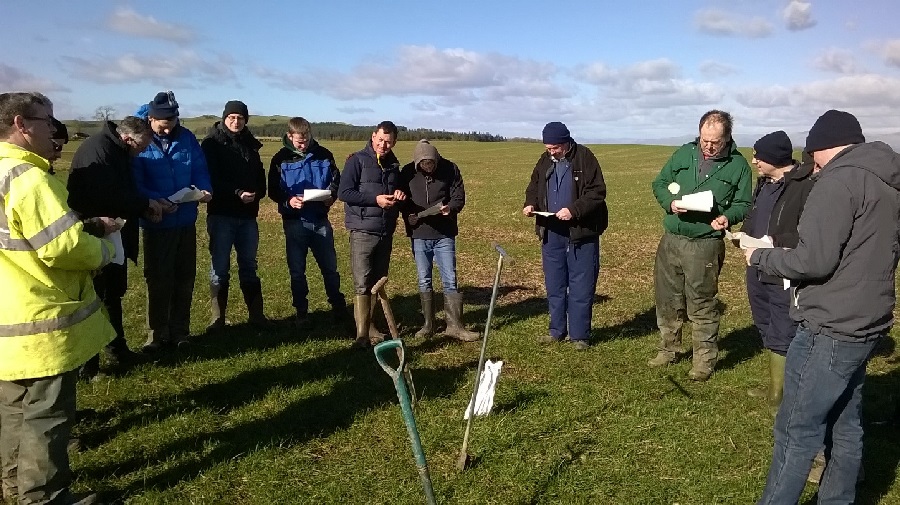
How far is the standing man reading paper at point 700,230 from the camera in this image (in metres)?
6.00

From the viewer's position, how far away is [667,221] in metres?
6.41

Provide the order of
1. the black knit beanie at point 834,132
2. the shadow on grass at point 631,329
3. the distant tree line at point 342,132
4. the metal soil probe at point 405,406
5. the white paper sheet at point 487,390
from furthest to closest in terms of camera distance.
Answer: the distant tree line at point 342,132 → the shadow on grass at point 631,329 → the white paper sheet at point 487,390 → the black knit beanie at point 834,132 → the metal soil probe at point 405,406

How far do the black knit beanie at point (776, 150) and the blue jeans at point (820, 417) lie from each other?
2073 mm

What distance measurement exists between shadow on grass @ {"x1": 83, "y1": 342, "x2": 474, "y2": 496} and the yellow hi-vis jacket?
119 centimetres

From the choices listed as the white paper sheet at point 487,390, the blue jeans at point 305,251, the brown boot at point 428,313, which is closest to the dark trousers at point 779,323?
the white paper sheet at point 487,390

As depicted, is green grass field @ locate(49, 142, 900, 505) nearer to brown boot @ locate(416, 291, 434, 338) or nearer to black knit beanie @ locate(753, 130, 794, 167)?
brown boot @ locate(416, 291, 434, 338)

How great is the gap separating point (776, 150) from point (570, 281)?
2.70m

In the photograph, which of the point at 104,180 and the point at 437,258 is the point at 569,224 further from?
the point at 104,180

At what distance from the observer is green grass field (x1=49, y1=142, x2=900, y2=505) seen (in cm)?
429

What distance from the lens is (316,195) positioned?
7.16 meters

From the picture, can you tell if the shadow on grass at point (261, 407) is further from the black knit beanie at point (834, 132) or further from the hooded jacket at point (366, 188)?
the black knit beanie at point (834, 132)

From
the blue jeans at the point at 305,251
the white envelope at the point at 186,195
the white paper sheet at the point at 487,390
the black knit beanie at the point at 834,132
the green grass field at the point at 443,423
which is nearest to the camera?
the black knit beanie at the point at 834,132

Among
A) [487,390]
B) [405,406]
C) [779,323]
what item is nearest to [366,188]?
[487,390]

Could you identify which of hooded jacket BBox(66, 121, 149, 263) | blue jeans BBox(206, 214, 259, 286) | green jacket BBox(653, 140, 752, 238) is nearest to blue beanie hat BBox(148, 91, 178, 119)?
hooded jacket BBox(66, 121, 149, 263)
